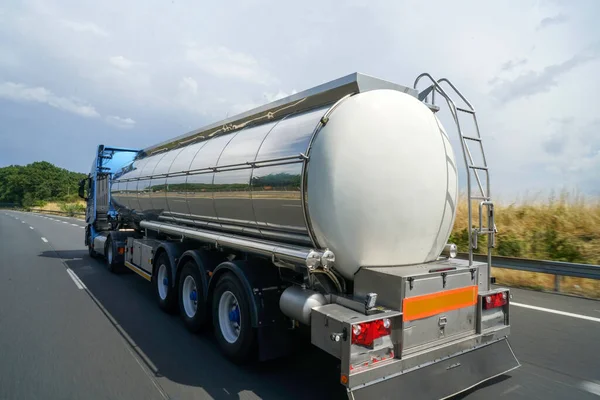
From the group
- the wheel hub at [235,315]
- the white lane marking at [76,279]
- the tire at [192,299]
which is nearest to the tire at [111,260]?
the white lane marking at [76,279]

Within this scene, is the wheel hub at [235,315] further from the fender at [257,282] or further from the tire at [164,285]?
the tire at [164,285]

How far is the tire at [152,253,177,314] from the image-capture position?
6.09 metres

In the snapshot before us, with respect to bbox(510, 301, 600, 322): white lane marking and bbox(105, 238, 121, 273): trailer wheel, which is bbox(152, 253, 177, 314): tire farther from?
bbox(510, 301, 600, 322): white lane marking

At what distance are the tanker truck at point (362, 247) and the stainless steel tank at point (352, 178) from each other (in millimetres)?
12

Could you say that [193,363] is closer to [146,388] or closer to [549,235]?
[146,388]

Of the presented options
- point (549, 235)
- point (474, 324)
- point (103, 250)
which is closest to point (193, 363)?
point (474, 324)

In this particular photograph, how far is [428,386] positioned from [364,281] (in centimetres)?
96

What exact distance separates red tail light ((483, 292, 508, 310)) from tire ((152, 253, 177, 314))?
4267mm

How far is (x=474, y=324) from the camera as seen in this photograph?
3.71 metres

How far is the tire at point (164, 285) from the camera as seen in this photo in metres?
6.09

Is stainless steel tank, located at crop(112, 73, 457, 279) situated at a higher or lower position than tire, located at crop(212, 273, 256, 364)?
higher

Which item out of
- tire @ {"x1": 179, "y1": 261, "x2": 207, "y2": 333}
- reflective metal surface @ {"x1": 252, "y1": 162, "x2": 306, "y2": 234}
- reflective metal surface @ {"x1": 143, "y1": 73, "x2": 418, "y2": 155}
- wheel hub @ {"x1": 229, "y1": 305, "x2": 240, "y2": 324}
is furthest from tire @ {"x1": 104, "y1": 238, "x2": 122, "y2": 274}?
reflective metal surface @ {"x1": 252, "y1": 162, "x2": 306, "y2": 234}

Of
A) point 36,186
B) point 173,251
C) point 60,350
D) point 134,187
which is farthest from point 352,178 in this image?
point 36,186

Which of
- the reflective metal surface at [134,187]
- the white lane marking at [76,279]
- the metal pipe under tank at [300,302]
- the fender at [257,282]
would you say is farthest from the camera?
the reflective metal surface at [134,187]
